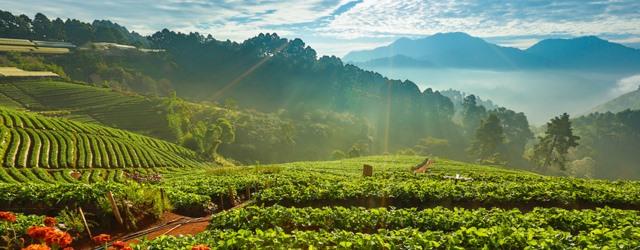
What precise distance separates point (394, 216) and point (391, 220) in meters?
0.34

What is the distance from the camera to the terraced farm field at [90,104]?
109 meters

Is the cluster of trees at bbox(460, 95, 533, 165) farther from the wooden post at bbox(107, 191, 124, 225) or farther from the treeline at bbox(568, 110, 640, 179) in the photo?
the wooden post at bbox(107, 191, 124, 225)

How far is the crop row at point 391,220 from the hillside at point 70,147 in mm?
49620

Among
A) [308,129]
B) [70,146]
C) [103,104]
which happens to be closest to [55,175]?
[70,146]

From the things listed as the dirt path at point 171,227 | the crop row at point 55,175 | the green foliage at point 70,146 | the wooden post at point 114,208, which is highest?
the wooden post at point 114,208

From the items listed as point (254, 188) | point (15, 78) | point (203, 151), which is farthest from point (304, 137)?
point (254, 188)

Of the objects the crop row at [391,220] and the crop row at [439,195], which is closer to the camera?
the crop row at [391,220]

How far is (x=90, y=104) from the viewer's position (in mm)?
118875

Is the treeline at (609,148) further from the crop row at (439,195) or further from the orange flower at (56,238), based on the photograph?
the orange flower at (56,238)

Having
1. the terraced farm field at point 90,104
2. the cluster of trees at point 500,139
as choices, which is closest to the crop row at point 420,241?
the cluster of trees at point 500,139

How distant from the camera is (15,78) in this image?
12756 cm

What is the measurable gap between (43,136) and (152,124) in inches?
2146

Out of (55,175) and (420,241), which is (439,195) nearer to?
(420,241)

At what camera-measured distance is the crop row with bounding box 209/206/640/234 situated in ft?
40.4
